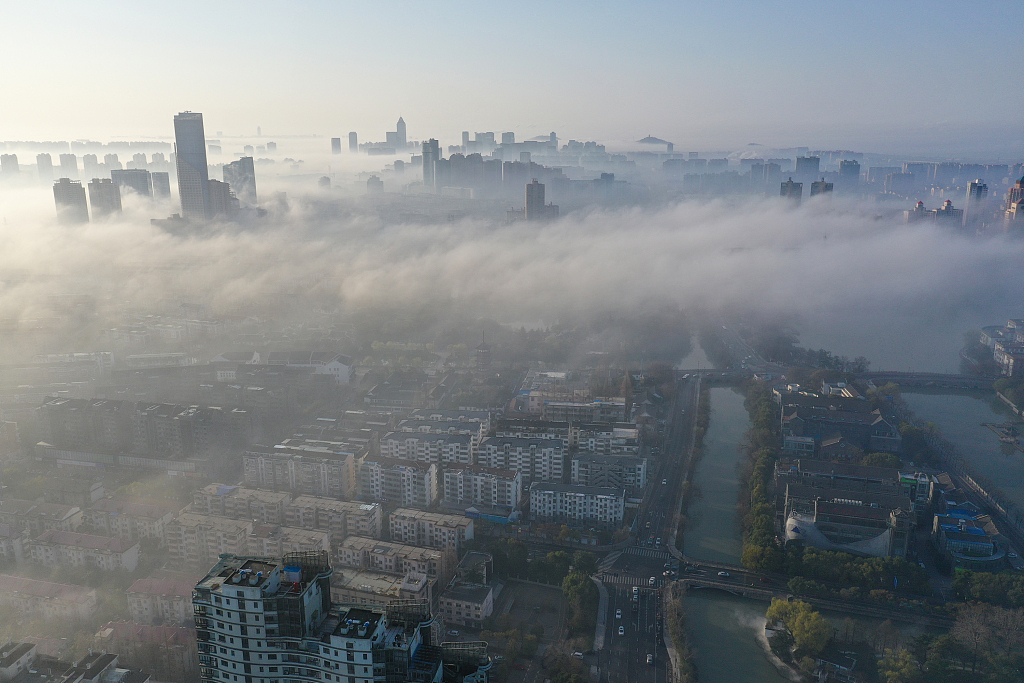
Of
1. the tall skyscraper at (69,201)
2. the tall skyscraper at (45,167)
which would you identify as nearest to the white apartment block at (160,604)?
the tall skyscraper at (69,201)

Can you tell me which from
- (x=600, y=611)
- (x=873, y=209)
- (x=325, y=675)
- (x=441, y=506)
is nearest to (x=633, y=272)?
(x=873, y=209)

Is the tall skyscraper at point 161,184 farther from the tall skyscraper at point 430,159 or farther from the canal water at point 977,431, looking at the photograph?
the canal water at point 977,431

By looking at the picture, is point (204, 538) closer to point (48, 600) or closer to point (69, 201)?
point (48, 600)

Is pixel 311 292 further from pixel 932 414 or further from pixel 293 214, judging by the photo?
pixel 932 414

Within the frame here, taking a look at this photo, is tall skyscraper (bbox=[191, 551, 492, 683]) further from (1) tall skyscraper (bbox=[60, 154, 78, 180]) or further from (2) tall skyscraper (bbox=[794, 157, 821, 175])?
(2) tall skyscraper (bbox=[794, 157, 821, 175])

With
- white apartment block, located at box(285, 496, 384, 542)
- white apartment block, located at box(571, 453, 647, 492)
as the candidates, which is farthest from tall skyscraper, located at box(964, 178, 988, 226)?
white apartment block, located at box(285, 496, 384, 542)

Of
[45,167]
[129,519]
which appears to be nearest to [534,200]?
[45,167]

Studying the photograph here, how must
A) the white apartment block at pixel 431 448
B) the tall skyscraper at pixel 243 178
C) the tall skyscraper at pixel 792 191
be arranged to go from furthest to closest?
1. the tall skyscraper at pixel 792 191
2. the tall skyscraper at pixel 243 178
3. the white apartment block at pixel 431 448
